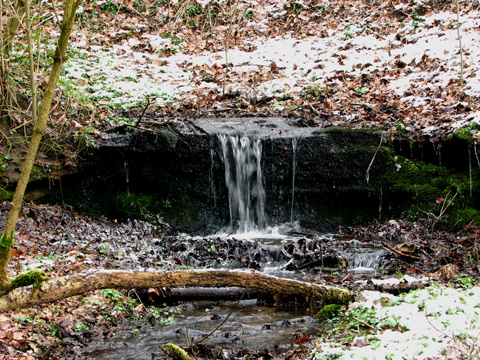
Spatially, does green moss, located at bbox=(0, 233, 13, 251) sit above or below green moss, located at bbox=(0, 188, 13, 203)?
above

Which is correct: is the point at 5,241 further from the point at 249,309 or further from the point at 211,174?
the point at 211,174

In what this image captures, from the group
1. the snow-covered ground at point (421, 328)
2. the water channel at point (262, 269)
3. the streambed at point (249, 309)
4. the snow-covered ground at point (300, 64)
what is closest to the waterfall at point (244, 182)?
the water channel at point (262, 269)

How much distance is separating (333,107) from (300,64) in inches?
116

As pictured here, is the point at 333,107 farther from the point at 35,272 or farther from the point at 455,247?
the point at 35,272

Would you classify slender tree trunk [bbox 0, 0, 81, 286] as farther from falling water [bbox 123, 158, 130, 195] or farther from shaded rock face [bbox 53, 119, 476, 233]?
falling water [bbox 123, 158, 130, 195]

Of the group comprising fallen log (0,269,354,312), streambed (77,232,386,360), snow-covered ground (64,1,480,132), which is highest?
snow-covered ground (64,1,480,132)

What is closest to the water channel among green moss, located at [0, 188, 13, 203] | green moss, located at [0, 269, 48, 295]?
green moss, located at [0, 269, 48, 295]

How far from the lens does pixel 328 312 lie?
4.13 meters

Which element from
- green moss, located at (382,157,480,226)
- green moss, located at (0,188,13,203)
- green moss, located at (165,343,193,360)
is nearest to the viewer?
green moss, located at (165,343,193,360)

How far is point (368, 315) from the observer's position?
12.0 ft

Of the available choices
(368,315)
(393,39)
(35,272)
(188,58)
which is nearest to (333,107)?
(393,39)

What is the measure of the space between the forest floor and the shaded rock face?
19.1 inches

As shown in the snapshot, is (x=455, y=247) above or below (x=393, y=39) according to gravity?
below

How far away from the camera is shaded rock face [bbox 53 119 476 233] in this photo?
809cm
